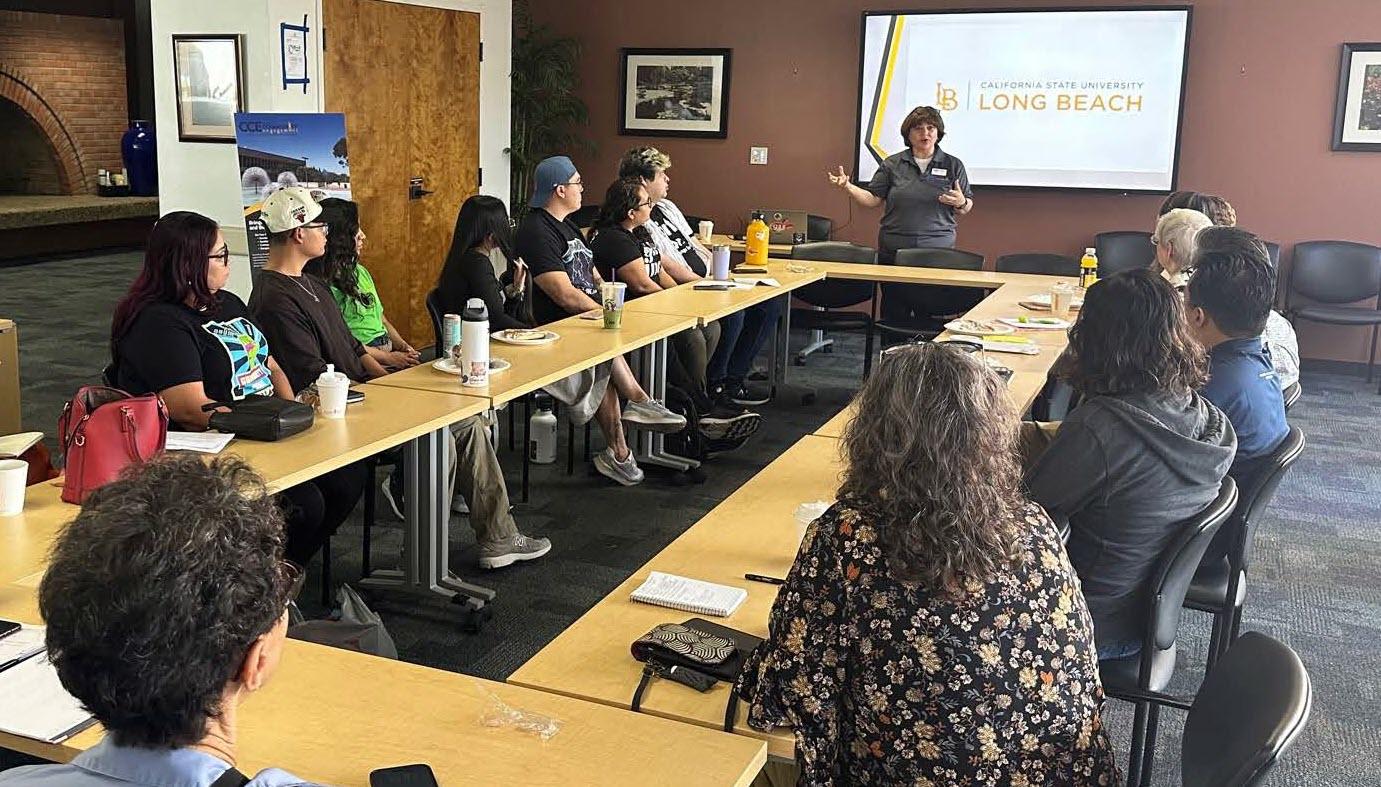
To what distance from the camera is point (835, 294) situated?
7.53 metres

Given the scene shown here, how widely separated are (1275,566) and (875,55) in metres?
5.15

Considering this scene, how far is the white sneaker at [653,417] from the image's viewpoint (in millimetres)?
5148

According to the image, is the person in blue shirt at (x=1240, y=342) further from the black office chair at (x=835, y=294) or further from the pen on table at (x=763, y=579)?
the black office chair at (x=835, y=294)

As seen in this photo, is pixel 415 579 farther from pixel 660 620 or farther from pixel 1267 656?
pixel 1267 656

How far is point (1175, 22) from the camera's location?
311 inches

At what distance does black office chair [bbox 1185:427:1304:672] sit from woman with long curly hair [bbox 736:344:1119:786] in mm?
1263

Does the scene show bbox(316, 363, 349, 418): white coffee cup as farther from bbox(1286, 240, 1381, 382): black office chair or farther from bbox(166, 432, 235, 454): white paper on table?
bbox(1286, 240, 1381, 382): black office chair

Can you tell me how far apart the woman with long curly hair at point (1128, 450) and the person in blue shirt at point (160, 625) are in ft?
5.36

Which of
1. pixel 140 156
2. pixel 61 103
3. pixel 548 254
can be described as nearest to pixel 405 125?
pixel 548 254

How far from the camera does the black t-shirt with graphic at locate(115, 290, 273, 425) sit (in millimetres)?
3105

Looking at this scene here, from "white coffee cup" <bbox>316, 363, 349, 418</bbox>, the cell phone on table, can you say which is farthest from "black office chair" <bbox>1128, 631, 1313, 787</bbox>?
"white coffee cup" <bbox>316, 363, 349, 418</bbox>

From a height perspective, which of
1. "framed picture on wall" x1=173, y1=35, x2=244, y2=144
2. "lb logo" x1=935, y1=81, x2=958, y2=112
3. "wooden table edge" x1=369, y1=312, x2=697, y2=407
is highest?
"lb logo" x1=935, y1=81, x2=958, y2=112

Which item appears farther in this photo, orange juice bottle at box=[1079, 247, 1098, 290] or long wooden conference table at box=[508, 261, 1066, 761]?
orange juice bottle at box=[1079, 247, 1098, 290]

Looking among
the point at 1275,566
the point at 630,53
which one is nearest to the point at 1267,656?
the point at 1275,566
